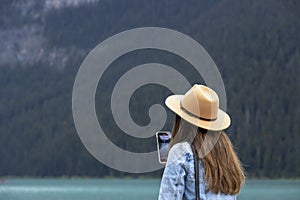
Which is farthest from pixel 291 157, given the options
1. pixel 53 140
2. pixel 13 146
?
pixel 13 146

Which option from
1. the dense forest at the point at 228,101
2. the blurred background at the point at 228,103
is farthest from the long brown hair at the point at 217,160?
the dense forest at the point at 228,101

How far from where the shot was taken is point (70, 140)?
492 feet

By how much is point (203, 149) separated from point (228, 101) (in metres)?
145

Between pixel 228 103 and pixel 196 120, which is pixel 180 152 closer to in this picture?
pixel 196 120

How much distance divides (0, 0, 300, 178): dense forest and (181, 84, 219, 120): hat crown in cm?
11826

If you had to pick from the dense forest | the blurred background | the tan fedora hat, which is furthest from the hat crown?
Answer: the dense forest

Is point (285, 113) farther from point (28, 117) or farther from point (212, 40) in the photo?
point (28, 117)

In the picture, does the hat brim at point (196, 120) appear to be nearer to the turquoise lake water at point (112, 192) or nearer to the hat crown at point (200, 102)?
the hat crown at point (200, 102)

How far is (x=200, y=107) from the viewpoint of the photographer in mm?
4207

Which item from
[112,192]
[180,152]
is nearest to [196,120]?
[180,152]

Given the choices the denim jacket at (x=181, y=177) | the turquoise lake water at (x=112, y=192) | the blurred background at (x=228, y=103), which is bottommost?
the denim jacket at (x=181, y=177)

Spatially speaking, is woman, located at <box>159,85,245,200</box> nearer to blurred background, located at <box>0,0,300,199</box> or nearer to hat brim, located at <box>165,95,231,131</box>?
hat brim, located at <box>165,95,231,131</box>

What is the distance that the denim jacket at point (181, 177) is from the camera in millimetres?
4023

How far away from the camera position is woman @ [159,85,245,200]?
410 centimetres
